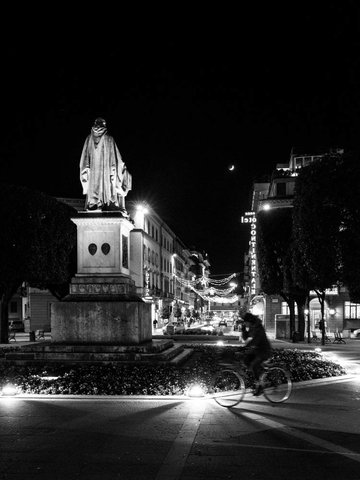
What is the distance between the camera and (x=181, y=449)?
7930mm

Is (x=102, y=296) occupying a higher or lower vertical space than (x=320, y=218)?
lower

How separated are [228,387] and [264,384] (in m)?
→ 1.12

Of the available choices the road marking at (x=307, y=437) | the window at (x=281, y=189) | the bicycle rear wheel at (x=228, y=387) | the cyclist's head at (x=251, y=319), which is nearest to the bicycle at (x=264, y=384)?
the bicycle rear wheel at (x=228, y=387)

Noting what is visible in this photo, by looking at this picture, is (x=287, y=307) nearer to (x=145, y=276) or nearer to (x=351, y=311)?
(x=351, y=311)

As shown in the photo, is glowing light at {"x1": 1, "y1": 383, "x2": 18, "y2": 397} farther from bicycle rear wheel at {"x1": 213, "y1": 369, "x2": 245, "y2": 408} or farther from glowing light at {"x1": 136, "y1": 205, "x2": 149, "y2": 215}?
glowing light at {"x1": 136, "y1": 205, "x2": 149, "y2": 215}

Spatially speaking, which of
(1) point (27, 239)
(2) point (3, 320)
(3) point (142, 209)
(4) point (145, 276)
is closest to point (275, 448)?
(1) point (27, 239)

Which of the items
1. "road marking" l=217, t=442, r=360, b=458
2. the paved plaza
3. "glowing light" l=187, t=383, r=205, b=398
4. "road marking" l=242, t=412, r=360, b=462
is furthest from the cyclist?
"road marking" l=217, t=442, r=360, b=458

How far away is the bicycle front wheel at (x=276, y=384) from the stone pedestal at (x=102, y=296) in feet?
19.3

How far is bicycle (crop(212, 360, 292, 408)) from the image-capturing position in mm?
11797

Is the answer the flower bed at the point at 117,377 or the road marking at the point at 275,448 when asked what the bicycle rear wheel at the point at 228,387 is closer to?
the flower bed at the point at 117,377

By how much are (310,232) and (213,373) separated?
16.4 metres

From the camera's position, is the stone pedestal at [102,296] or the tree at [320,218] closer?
the stone pedestal at [102,296]

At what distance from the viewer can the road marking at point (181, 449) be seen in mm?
6813

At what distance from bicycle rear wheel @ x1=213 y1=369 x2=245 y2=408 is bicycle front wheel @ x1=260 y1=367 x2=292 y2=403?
1.84ft
